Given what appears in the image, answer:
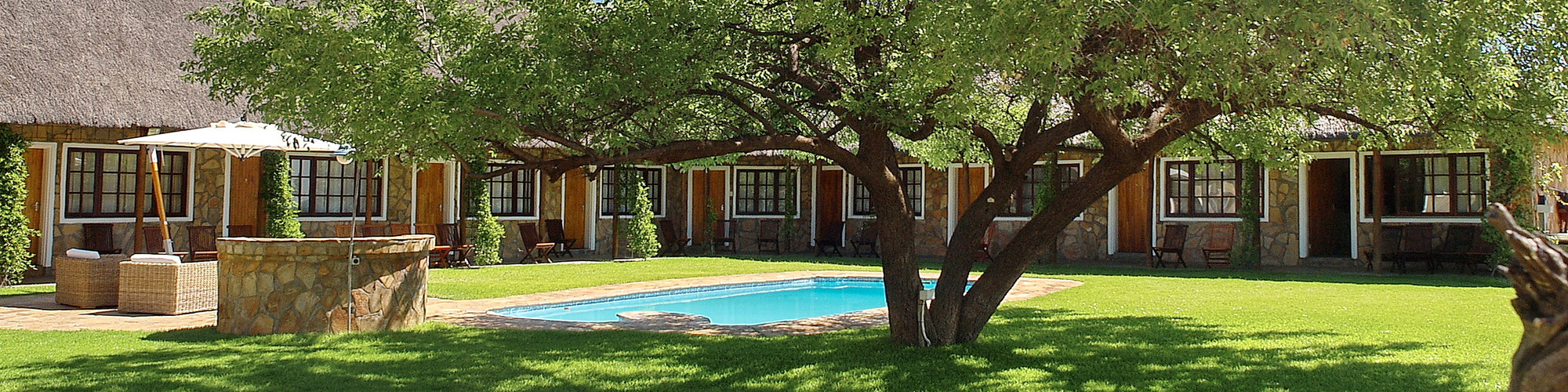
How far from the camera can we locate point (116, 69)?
13047mm

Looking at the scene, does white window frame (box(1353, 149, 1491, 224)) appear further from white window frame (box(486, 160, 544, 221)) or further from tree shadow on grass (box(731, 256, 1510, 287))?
white window frame (box(486, 160, 544, 221))

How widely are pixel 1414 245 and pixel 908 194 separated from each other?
7.71 meters

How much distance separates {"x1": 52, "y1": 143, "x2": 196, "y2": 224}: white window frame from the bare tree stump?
13542 mm

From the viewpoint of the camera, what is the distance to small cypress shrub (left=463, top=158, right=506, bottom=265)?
1573 centimetres

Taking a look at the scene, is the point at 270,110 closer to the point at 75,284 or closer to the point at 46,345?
the point at 46,345

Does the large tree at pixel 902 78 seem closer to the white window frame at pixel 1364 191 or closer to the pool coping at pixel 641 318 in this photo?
the pool coping at pixel 641 318

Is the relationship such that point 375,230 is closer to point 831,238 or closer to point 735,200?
point 735,200

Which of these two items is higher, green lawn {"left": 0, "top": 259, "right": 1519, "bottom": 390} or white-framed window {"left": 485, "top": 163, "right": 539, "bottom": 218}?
white-framed window {"left": 485, "top": 163, "right": 539, "bottom": 218}

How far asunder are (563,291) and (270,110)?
547 cm

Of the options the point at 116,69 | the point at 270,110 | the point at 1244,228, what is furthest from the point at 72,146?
the point at 1244,228

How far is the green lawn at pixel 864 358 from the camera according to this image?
566cm

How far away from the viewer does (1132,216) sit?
56.9 feet

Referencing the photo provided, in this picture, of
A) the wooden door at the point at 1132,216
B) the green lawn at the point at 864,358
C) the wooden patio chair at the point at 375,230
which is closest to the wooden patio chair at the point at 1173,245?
the wooden door at the point at 1132,216

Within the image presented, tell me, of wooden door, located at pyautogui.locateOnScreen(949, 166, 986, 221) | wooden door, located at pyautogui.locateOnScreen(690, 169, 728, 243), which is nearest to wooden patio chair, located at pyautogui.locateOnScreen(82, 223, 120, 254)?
wooden door, located at pyautogui.locateOnScreen(690, 169, 728, 243)
